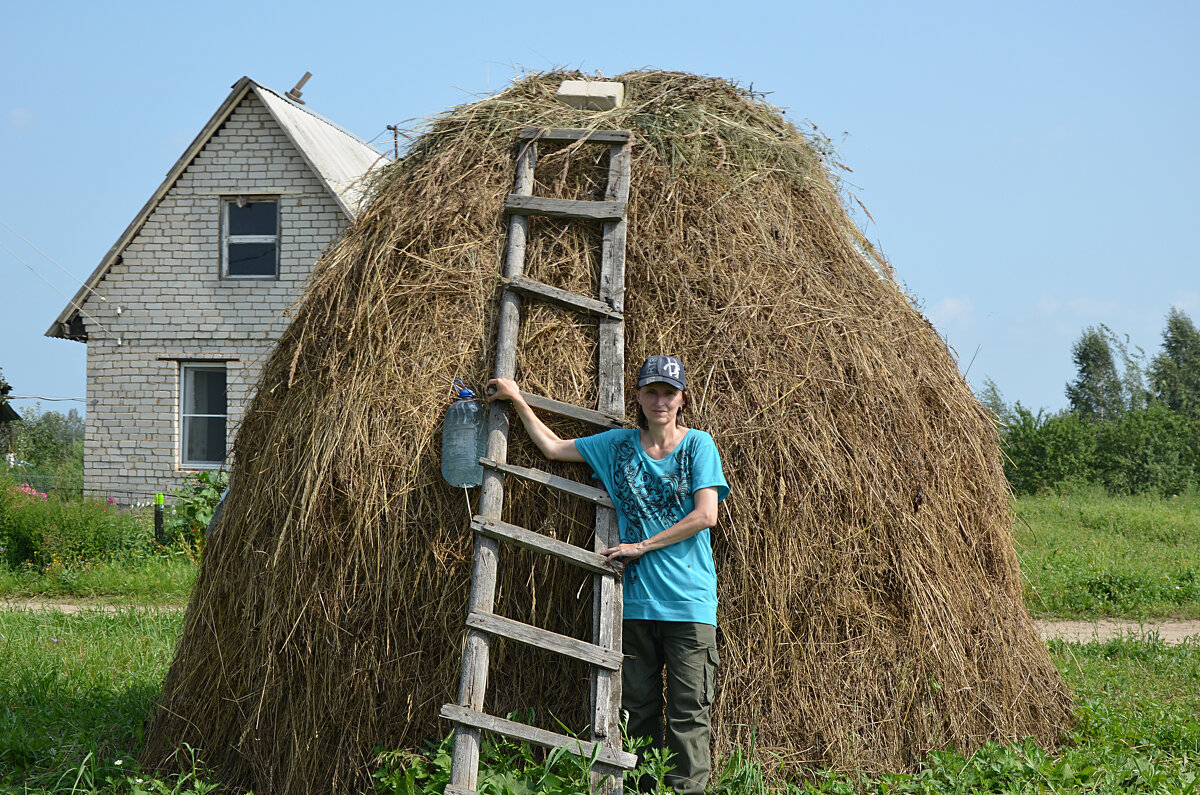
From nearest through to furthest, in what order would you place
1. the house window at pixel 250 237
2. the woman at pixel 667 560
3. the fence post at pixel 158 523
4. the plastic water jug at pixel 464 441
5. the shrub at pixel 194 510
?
the woman at pixel 667 560 < the plastic water jug at pixel 464 441 < the shrub at pixel 194 510 < the fence post at pixel 158 523 < the house window at pixel 250 237

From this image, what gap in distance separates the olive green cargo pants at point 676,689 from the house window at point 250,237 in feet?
38.5

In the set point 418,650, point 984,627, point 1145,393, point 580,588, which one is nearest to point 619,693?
point 580,588

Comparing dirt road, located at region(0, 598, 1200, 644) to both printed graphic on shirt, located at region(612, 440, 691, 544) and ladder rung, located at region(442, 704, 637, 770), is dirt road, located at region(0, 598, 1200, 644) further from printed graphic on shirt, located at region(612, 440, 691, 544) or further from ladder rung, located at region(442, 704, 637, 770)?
ladder rung, located at region(442, 704, 637, 770)

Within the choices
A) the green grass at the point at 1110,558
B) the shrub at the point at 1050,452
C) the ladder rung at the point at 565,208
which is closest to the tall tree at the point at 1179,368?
the shrub at the point at 1050,452

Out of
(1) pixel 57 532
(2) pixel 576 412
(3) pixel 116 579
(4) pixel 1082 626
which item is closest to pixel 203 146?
(1) pixel 57 532

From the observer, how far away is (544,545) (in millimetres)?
4301

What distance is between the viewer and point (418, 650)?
4.43 meters

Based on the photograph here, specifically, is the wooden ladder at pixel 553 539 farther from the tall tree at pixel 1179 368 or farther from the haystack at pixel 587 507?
the tall tree at pixel 1179 368

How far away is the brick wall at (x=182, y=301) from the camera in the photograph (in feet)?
46.5

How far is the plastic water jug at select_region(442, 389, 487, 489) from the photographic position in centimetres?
449

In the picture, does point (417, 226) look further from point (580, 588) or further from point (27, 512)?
point (27, 512)

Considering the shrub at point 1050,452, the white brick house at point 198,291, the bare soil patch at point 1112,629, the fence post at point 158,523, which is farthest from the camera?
the shrub at point 1050,452

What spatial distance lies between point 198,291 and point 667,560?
1227 centimetres

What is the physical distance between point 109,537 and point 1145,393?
32.8 meters
